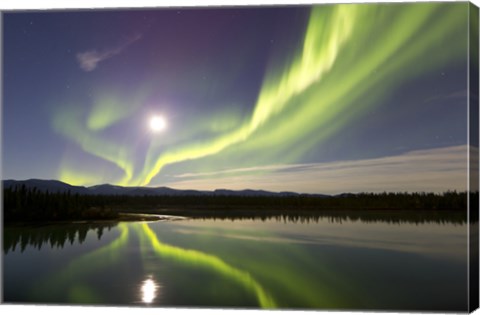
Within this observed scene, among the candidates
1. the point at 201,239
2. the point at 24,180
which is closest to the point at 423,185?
the point at 201,239

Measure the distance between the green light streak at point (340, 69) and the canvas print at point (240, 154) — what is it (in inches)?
0.7

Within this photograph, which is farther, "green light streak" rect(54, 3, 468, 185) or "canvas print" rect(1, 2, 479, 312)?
"green light streak" rect(54, 3, 468, 185)

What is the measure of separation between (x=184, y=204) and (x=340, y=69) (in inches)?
109

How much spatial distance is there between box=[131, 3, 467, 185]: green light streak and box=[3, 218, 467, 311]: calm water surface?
104 centimetres

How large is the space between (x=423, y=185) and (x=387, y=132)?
77 cm

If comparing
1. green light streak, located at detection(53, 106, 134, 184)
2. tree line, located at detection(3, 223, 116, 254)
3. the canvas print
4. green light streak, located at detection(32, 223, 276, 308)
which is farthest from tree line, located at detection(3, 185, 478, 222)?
green light streak, located at detection(32, 223, 276, 308)

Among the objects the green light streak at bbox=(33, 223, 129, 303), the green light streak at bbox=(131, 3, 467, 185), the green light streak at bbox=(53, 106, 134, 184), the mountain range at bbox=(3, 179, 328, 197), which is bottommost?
the green light streak at bbox=(33, 223, 129, 303)

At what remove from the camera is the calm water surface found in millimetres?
7582

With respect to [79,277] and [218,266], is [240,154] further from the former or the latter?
[79,277]

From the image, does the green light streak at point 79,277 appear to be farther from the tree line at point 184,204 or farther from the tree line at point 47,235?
the tree line at point 184,204

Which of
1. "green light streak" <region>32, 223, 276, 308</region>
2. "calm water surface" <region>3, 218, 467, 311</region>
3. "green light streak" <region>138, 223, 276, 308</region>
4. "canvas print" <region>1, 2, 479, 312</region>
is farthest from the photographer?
"green light streak" <region>32, 223, 276, 308</region>

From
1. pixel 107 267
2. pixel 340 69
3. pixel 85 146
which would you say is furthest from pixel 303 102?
pixel 107 267

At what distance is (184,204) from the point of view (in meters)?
9.01

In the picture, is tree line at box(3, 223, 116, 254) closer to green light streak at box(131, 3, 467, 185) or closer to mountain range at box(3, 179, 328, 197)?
mountain range at box(3, 179, 328, 197)
